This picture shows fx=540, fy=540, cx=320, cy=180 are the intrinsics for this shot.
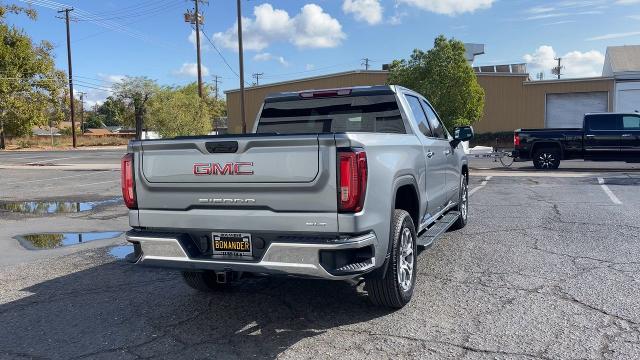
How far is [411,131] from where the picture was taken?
551 centimetres

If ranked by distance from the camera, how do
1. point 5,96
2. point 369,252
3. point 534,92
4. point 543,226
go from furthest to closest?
point 5,96 → point 534,92 → point 543,226 → point 369,252

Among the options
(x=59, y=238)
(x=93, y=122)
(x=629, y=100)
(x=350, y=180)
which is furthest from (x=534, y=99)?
(x=93, y=122)

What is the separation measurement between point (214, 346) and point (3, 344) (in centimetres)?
164

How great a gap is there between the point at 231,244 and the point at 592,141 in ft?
55.9

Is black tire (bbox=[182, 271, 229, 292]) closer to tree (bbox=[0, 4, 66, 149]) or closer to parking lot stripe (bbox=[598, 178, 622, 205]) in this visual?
parking lot stripe (bbox=[598, 178, 622, 205])

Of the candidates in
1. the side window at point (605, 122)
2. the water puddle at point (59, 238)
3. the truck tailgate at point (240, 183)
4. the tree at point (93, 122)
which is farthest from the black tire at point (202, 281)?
the tree at point (93, 122)

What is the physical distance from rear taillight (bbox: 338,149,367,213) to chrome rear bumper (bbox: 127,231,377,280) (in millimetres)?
244

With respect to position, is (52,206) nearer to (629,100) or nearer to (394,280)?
(394,280)

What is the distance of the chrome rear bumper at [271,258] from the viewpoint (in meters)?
3.73

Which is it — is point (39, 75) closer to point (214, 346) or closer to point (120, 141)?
point (120, 141)

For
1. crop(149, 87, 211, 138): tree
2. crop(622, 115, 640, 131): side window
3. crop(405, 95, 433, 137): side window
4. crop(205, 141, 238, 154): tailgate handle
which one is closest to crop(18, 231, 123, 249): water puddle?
crop(205, 141, 238, 154): tailgate handle

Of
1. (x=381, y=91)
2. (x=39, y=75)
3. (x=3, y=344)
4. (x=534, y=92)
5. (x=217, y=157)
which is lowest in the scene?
(x=3, y=344)

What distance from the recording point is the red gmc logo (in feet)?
12.8

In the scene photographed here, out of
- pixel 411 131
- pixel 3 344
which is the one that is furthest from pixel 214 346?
pixel 411 131
